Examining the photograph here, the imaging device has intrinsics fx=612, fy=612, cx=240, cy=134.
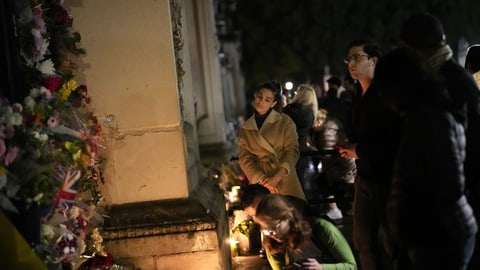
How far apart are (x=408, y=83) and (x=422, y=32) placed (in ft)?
1.36

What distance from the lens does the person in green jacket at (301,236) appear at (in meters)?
3.62

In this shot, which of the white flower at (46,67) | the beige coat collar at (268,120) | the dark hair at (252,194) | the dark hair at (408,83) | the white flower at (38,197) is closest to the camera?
the dark hair at (408,83)

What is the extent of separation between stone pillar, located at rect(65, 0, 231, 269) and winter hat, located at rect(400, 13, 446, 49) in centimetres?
178

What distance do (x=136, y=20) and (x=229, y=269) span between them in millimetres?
2181

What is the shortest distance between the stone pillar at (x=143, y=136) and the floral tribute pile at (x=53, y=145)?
0.13 m

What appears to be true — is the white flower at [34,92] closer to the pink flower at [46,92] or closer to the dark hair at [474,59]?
the pink flower at [46,92]

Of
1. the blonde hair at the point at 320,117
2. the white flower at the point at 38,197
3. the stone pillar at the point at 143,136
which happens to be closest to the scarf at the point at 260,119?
the stone pillar at the point at 143,136

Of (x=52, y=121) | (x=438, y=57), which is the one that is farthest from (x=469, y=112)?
(x=52, y=121)

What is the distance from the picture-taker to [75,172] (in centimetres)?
371

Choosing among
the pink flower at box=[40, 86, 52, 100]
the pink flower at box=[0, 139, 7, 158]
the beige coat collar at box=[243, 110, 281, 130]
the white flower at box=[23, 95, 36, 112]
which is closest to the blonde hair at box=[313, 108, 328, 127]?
the beige coat collar at box=[243, 110, 281, 130]

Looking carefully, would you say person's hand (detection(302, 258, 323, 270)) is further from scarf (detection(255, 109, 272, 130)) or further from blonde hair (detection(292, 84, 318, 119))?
blonde hair (detection(292, 84, 318, 119))

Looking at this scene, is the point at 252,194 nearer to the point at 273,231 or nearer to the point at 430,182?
the point at 273,231

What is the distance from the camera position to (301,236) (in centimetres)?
364

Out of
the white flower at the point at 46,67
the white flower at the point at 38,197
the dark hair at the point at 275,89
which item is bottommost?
the white flower at the point at 38,197
